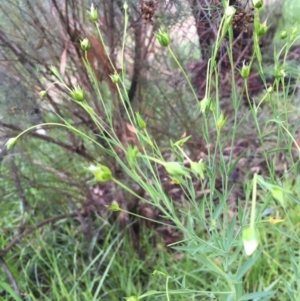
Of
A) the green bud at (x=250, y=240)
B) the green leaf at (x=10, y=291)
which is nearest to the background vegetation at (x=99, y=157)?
the green leaf at (x=10, y=291)

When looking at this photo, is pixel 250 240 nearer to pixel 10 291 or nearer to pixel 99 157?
pixel 10 291

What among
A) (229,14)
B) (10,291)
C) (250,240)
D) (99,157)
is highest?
(229,14)

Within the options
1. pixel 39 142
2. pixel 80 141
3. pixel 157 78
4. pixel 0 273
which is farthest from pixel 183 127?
pixel 0 273

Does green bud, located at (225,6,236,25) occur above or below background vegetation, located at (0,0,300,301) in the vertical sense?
above

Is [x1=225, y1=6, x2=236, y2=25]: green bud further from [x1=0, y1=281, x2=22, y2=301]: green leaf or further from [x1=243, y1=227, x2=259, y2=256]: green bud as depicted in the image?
[x1=0, y1=281, x2=22, y2=301]: green leaf

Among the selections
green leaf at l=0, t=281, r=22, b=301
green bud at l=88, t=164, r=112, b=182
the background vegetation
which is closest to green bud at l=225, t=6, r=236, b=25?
green bud at l=88, t=164, r=112, b=182

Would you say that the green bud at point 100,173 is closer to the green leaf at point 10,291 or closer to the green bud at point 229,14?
the green bud at point 229,14

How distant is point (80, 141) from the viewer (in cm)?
175

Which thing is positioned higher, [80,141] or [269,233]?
[80,141]

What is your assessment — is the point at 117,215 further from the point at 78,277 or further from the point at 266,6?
the point at 266,6

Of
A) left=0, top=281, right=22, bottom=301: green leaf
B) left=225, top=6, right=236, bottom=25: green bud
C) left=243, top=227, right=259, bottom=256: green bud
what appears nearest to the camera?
left=243, top=227, right=259, bottom=256: green bud

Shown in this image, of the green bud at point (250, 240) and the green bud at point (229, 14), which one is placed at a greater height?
the green bud at point (229, 14)

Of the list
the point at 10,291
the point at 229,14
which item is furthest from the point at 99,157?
the point at 229,14

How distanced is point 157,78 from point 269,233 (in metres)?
0.68
